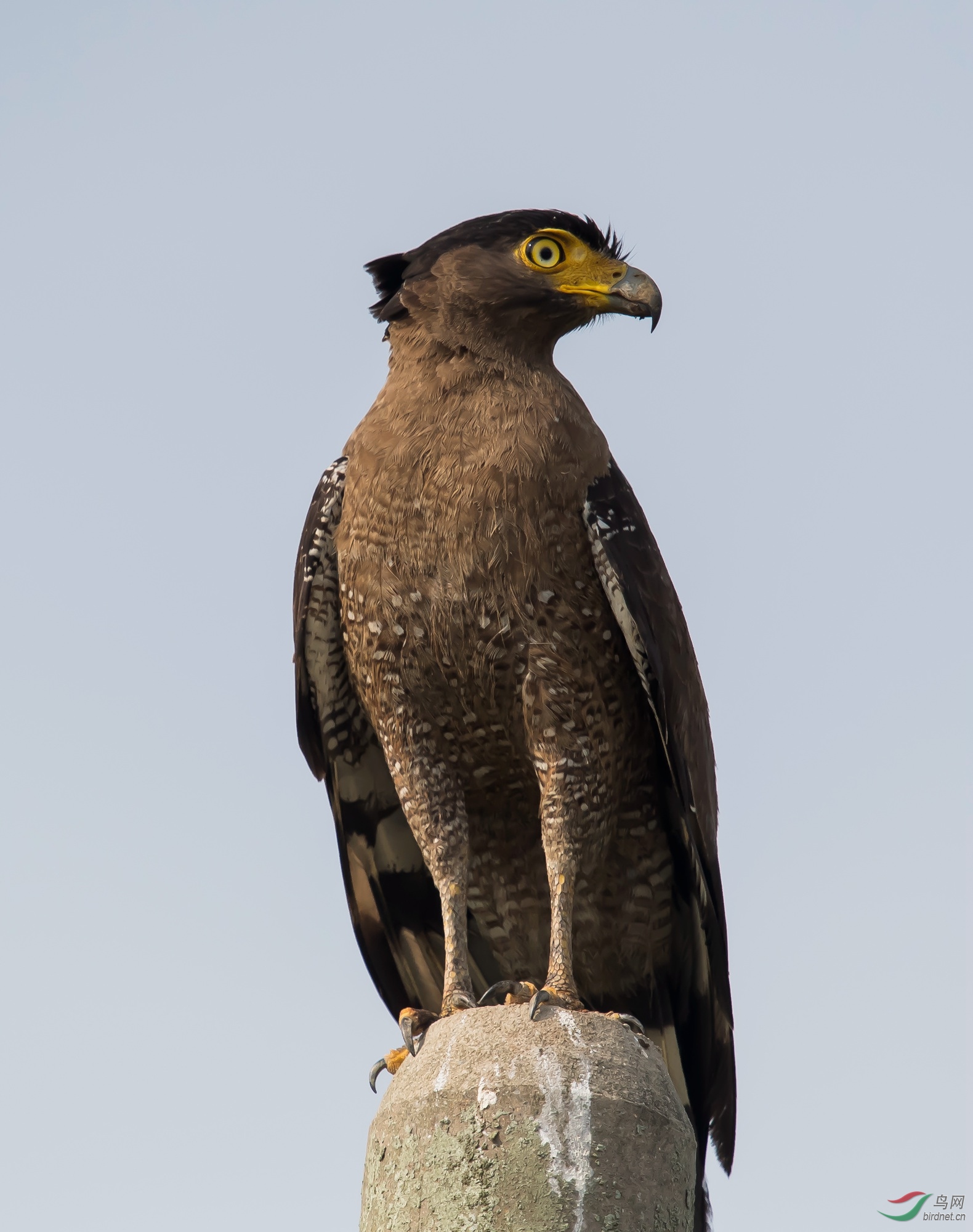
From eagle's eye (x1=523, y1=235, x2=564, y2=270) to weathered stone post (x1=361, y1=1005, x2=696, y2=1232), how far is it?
3.07 m

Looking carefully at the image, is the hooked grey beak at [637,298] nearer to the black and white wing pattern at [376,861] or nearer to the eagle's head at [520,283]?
the eagle's head at [520,283]

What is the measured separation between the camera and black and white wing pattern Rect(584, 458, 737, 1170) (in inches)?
228

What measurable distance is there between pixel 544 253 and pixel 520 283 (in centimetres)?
24

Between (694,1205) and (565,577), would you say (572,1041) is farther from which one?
(565,577)

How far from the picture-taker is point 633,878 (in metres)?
6.16

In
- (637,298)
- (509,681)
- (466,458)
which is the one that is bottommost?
(509,681)

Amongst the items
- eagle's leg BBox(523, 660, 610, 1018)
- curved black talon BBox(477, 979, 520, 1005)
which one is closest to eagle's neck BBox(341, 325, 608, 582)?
eagle's leg BBox(523, 660, 610, 1018)

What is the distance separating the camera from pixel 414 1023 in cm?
541

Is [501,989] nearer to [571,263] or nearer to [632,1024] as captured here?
[632,1024]

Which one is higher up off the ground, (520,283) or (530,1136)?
(520,283)

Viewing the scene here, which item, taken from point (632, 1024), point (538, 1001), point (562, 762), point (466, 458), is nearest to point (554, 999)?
point (538, 1001)

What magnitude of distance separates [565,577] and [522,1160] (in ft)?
7.19

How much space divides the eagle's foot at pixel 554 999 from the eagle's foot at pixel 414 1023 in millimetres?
468

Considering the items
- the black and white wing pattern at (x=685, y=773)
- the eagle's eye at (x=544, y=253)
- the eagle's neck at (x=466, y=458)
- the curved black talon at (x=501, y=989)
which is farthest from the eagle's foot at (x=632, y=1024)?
the eagle's eye at (x=544, y=253)
